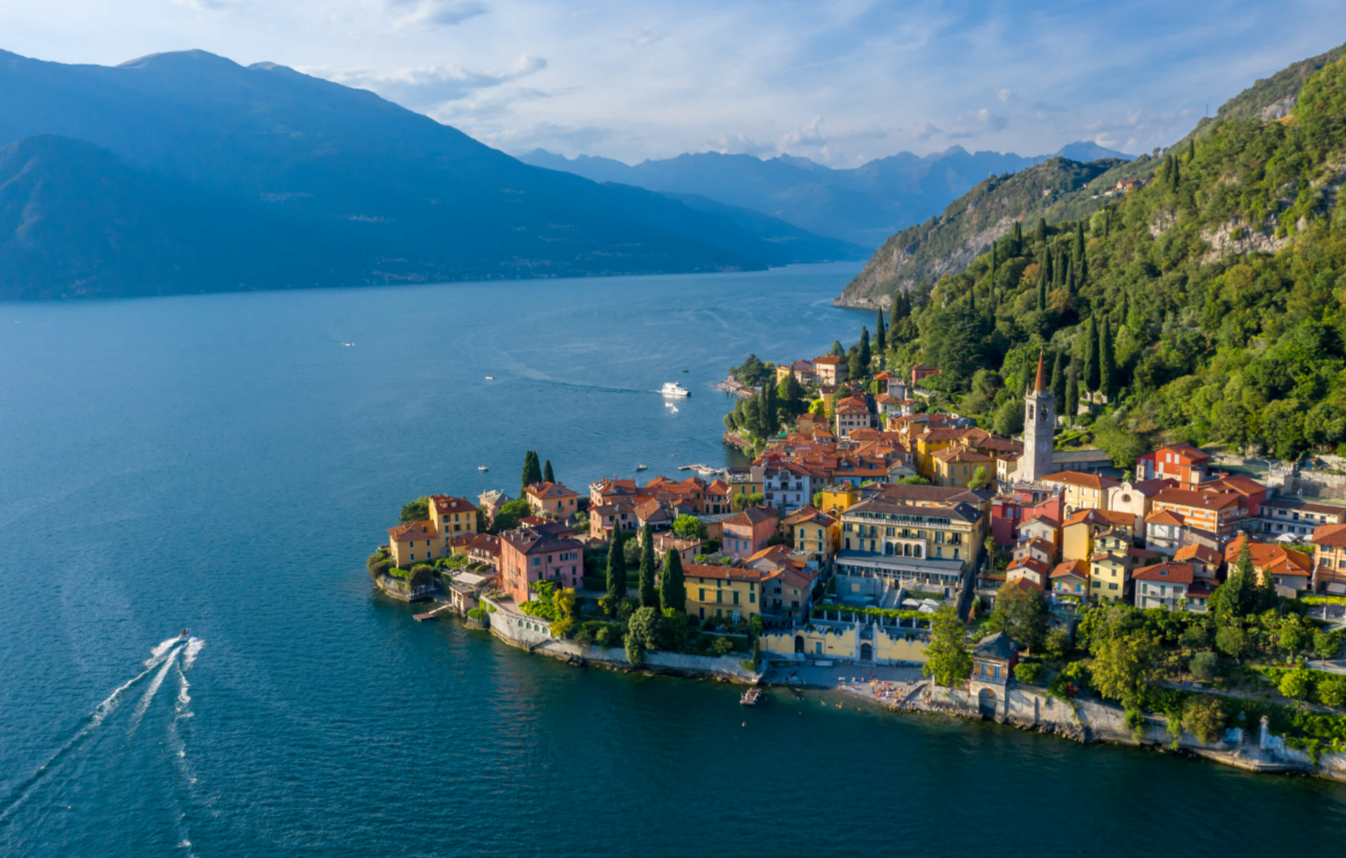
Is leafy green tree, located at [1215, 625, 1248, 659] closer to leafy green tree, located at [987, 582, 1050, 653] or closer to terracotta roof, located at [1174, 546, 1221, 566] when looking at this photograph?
terracotta roof, located at [1174, 546, 1221, 566]

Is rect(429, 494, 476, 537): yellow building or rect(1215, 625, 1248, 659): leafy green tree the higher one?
rect(429, 494, 476, 537): yellow building

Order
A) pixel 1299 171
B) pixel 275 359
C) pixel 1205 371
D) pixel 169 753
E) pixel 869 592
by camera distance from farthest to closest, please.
→ pixel 275 359
pixel 1299 171
pixel 1205 371
pixel 869 592
pixel 169 753

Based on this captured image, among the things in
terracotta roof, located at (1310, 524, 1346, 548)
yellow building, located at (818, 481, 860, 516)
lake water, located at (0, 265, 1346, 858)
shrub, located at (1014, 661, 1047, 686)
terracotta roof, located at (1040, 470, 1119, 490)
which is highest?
terracotta roof, located at (1040, 470, 1119, 490)

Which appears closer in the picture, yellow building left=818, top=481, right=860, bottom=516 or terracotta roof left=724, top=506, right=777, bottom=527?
terracotta roof left=724, top=506, right=777, bottom=527

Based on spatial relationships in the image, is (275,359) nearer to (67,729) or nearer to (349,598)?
(349,598)

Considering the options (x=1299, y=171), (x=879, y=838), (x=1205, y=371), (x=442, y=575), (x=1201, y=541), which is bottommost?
(x=879, y=838)

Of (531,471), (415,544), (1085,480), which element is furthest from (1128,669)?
(531,471)

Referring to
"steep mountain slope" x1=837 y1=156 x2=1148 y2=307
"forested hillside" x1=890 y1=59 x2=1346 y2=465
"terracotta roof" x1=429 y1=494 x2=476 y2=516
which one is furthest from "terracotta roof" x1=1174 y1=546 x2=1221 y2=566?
"steep mountain slope" x1=837 y1=156 x2=1148 y2=307

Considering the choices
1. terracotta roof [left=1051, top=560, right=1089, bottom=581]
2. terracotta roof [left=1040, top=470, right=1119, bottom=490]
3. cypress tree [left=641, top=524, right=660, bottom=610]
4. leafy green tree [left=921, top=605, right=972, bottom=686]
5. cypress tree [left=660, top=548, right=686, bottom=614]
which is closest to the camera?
leafy green tree [left=921, top=605, right=972, bottom=686]

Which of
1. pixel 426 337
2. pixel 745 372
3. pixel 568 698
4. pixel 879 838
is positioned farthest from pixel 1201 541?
pixel 426 337
